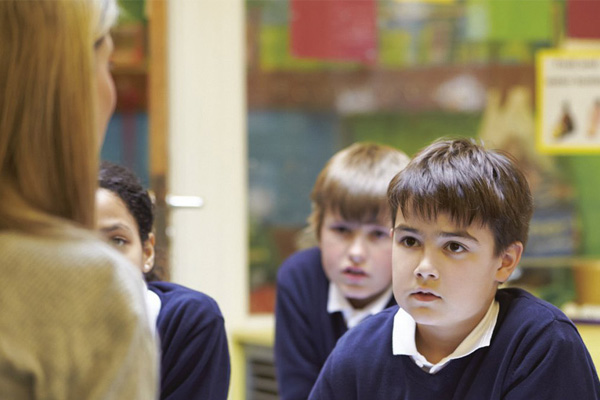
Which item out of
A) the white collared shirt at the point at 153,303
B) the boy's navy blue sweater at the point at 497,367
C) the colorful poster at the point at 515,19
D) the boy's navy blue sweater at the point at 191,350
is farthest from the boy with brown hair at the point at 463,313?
the colorful poster at the point at 515,19

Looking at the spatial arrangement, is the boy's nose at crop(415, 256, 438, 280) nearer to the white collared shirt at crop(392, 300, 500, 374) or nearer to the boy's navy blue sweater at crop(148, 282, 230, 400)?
the white collared shirt at crop(392, 300, 500, 374)

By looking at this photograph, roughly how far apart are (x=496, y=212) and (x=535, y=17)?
6.15 ft

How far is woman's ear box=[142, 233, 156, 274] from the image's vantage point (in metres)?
1.37

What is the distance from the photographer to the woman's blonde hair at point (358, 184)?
5.42 feet

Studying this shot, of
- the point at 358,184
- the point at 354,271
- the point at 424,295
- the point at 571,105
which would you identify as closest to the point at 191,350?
the point at 424,295

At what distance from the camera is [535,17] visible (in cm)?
281

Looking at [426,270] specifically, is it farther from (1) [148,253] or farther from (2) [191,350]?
(1) [148,253]

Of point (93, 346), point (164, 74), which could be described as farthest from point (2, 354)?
point (164, 74)

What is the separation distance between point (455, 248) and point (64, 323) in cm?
63

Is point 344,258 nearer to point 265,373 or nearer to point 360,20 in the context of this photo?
point 265,373

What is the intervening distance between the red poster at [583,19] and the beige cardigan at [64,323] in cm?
246

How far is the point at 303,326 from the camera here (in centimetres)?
171

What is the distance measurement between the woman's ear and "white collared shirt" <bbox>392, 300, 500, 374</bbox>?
0.45 meters

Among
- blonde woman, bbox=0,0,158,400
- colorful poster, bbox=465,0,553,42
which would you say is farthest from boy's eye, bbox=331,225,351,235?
colorful poster, bbox=465,0,553,42
